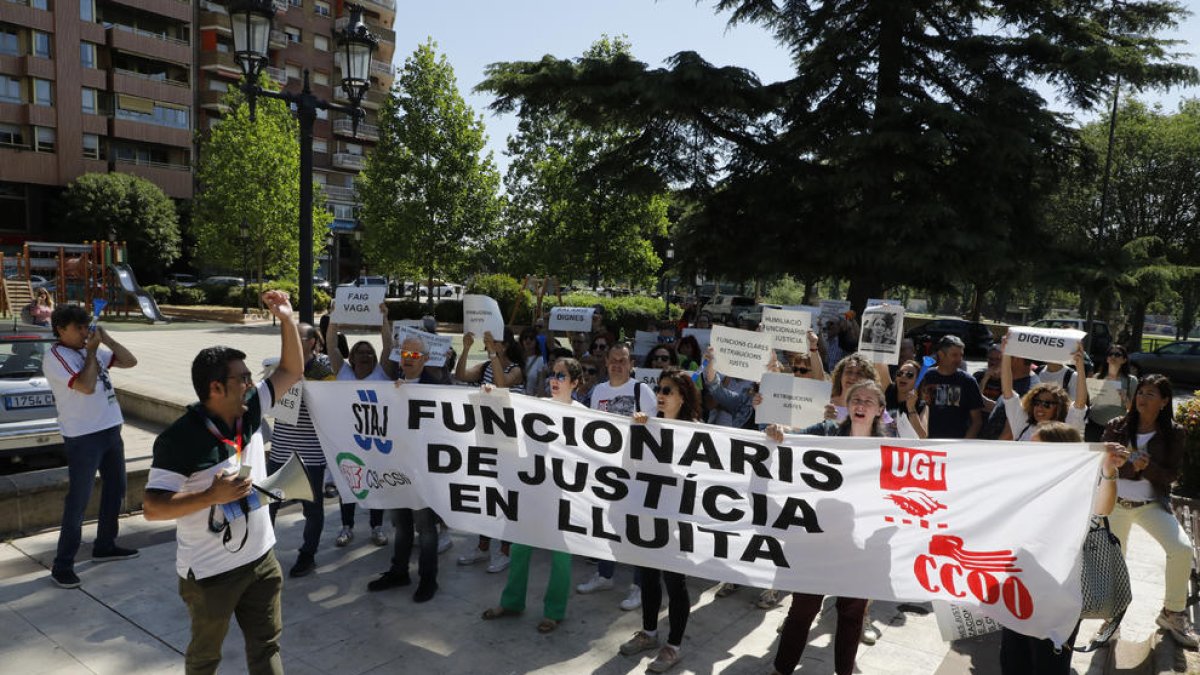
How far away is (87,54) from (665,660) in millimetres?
57449

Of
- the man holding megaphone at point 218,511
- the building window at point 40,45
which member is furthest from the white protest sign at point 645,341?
the building window at point 40,45

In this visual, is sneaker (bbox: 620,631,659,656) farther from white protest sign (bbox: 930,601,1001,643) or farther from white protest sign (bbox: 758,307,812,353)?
white protest sign (bbox: 758,307,812,353)

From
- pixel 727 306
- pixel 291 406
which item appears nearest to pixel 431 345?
pixel 291 406

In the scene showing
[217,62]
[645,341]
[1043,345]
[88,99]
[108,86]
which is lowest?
[645,341]

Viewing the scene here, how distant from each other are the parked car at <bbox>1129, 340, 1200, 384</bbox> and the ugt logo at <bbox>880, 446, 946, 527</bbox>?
22002 mm

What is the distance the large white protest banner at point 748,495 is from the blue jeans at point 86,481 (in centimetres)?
175

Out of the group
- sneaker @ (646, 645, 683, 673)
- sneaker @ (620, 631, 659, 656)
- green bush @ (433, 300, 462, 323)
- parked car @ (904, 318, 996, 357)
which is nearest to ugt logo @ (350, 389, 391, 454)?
sneaker @ (620, 631, 659, 656)

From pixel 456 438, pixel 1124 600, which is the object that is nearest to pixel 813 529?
pixel 1124 600

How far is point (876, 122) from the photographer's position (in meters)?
14.3

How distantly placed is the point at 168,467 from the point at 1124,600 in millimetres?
4523

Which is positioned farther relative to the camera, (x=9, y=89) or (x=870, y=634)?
(x=9, y=89)

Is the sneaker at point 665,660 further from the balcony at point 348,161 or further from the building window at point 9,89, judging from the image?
the balcony at point 348,161

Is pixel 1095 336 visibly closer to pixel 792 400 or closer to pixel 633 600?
pixel 792 400

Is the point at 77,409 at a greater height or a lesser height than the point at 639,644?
greater
